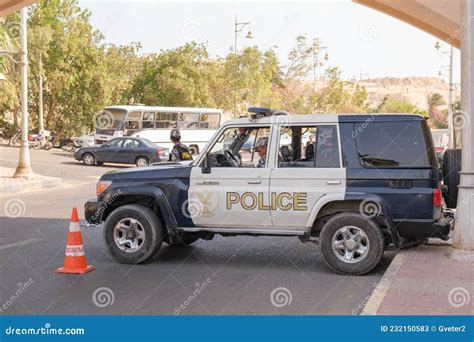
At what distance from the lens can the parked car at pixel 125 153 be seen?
2702 centimetres

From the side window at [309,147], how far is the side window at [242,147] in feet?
0.82

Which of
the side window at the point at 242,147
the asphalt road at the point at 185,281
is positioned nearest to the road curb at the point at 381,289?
the asphalt road at the point at 185,281

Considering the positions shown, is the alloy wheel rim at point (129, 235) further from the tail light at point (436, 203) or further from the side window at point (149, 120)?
the side window at point (149, 120)

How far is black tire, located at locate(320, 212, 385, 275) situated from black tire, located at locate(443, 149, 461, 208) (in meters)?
1.51

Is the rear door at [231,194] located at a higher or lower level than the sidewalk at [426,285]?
higher

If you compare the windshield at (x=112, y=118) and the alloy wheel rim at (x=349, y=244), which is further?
the windshield at (x=112, y=118)

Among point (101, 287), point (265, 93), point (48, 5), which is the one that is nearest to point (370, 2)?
point (101, 287)

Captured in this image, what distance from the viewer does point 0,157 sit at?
2958 cm

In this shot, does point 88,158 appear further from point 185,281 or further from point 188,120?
point 185,281

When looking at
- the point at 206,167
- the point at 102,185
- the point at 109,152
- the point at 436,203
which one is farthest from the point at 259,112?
the point at 109,152

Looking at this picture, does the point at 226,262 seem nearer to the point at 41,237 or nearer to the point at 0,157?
the point at 41,237

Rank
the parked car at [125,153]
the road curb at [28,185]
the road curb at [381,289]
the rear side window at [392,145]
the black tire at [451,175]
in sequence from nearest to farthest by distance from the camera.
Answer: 1. the road curb at [381,289]
2. the rear side window at [392,145]
3. the black tire at [451,175]
4. the road curb at [28,185]
5. the parked car at [125,153]

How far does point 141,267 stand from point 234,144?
2.01 metres

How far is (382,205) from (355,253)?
2.20ft
